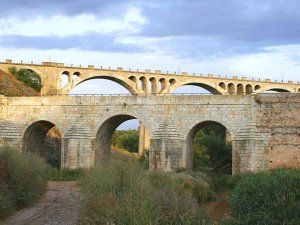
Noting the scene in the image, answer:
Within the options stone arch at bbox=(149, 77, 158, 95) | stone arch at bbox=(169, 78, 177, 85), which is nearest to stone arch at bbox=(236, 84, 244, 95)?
stone arch at bbox=(169, 78, 177, 85)

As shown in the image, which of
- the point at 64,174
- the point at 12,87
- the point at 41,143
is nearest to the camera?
the point at 64,174

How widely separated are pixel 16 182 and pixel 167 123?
1022 centimetres

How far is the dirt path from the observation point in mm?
14135

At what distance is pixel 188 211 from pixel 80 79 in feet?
119

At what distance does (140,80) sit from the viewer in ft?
164

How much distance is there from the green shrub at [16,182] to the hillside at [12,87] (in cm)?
1593

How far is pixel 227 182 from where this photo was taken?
915 inches

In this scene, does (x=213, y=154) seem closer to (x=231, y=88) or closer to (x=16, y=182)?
(x=16, y=182)

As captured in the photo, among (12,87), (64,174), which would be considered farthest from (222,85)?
(64,174)

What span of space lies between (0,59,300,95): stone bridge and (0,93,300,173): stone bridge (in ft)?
40.0

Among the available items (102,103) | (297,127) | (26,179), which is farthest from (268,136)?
(26,179)

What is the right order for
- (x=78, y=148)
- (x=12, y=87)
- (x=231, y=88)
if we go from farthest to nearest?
(x=231, y=88) < (x=12, y=87) < (x=78, y=148)

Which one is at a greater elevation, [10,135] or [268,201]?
[10,135]

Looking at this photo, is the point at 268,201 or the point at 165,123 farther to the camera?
the point at 165,123
